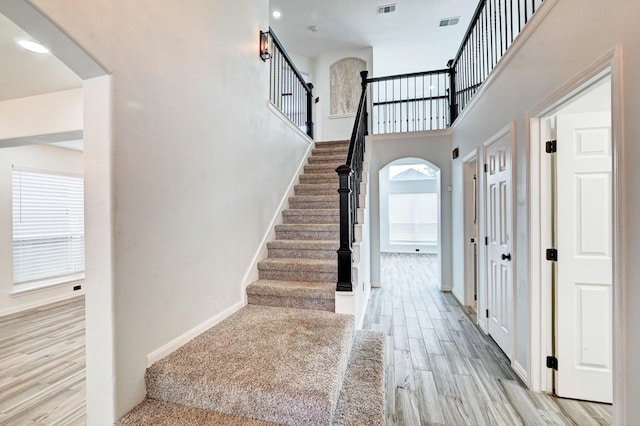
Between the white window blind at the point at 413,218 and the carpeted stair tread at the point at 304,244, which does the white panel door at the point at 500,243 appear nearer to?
the carpeted stair tread at the point at 304,244

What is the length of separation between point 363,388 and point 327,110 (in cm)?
607

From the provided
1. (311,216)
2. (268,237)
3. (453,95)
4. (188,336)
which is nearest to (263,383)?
(188,336)

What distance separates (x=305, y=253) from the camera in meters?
3.08

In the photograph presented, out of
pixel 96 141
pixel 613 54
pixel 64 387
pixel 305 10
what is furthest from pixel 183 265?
pixel 305 10

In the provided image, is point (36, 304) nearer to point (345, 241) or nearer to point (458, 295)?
point (345, 241)

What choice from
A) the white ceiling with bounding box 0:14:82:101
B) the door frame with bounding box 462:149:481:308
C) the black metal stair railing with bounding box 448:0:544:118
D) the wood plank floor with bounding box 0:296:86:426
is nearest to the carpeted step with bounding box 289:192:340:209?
the door frame with bounding box 462:149:481:308

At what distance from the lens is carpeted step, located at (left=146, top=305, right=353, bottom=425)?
55.3 inches

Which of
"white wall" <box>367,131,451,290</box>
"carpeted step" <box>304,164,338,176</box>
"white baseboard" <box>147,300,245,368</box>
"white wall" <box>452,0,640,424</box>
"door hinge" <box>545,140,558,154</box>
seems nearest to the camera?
"white wall" <box>452,0,640,424</box>

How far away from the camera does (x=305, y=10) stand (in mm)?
5082

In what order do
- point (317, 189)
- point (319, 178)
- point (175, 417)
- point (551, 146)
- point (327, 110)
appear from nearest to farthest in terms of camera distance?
point (175, 417) → point (551, 146) → point (317, 189) → point (319, 178) → point (327, 110)

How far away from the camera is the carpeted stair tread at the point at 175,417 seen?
56.1 inches

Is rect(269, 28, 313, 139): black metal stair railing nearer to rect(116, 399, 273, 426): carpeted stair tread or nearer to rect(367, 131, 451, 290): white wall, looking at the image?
rect(367, 131, 451, 290): white wall

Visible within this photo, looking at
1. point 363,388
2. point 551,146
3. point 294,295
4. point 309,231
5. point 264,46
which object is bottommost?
point 363,388

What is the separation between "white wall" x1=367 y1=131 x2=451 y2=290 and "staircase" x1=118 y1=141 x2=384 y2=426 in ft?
8.13
